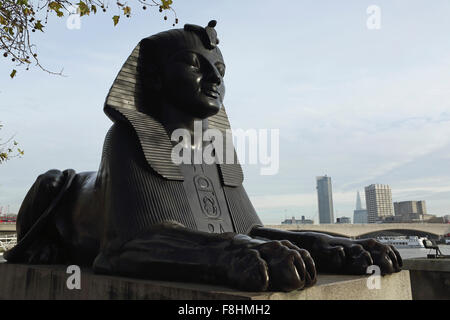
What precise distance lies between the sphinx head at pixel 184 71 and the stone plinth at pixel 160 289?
1609 millimetres

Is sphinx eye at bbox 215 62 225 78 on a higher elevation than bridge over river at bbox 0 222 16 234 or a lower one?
higher

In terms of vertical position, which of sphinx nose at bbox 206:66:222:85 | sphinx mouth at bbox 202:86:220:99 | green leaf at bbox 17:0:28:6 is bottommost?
sphinx mouth at bbox 202:86:220:99

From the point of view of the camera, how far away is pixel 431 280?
4961mm

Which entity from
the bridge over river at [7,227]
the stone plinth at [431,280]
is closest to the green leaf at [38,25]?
the stone plinth at [431,280]

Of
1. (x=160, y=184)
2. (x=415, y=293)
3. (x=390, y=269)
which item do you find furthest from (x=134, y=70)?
(x=415, y=293)

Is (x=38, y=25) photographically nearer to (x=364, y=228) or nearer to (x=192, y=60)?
(x=192, y=60)

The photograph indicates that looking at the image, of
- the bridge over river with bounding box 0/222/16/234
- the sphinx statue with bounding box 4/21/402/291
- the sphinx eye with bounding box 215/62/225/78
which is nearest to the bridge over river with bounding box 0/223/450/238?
the bridge over river with bounding box 0/222/16/234

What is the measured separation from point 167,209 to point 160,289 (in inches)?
31.5

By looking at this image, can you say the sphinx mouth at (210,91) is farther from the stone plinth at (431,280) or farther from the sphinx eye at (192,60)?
the stone plinth at (431,280)

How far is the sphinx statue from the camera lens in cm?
228

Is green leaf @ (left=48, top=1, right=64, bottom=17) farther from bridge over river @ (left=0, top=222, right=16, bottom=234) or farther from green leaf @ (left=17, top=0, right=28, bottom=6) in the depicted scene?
bridge over river @ (left=0, top=222, right=16, bottom=234)

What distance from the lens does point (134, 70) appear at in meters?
3.58

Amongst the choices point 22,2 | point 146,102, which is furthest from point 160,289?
point 22,2
